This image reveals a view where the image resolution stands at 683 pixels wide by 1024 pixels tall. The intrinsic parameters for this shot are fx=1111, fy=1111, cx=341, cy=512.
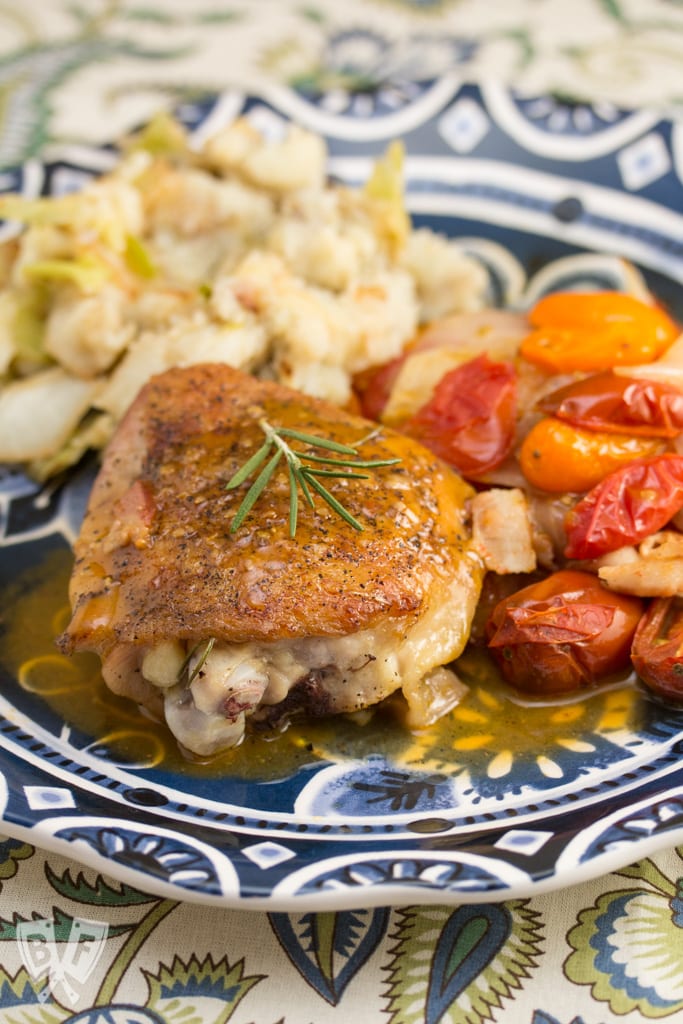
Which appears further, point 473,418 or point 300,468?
point 473,418

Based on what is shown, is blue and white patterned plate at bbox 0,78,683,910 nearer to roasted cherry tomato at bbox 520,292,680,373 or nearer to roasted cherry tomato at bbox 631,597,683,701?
roasted cherry tomato at bbox 631,597,683,701

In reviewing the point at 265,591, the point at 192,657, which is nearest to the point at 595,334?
the point at 265,591

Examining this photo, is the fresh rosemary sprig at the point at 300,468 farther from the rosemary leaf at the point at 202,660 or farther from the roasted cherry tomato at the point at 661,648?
the roasted cherry tomato at the point at 661,648

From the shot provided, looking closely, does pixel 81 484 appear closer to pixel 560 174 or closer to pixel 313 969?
pixel 313 969

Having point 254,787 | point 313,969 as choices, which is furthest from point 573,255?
point 313,969

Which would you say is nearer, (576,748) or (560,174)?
(576,748)

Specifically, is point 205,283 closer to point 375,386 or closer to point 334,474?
point 375,386

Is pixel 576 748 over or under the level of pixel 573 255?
under
